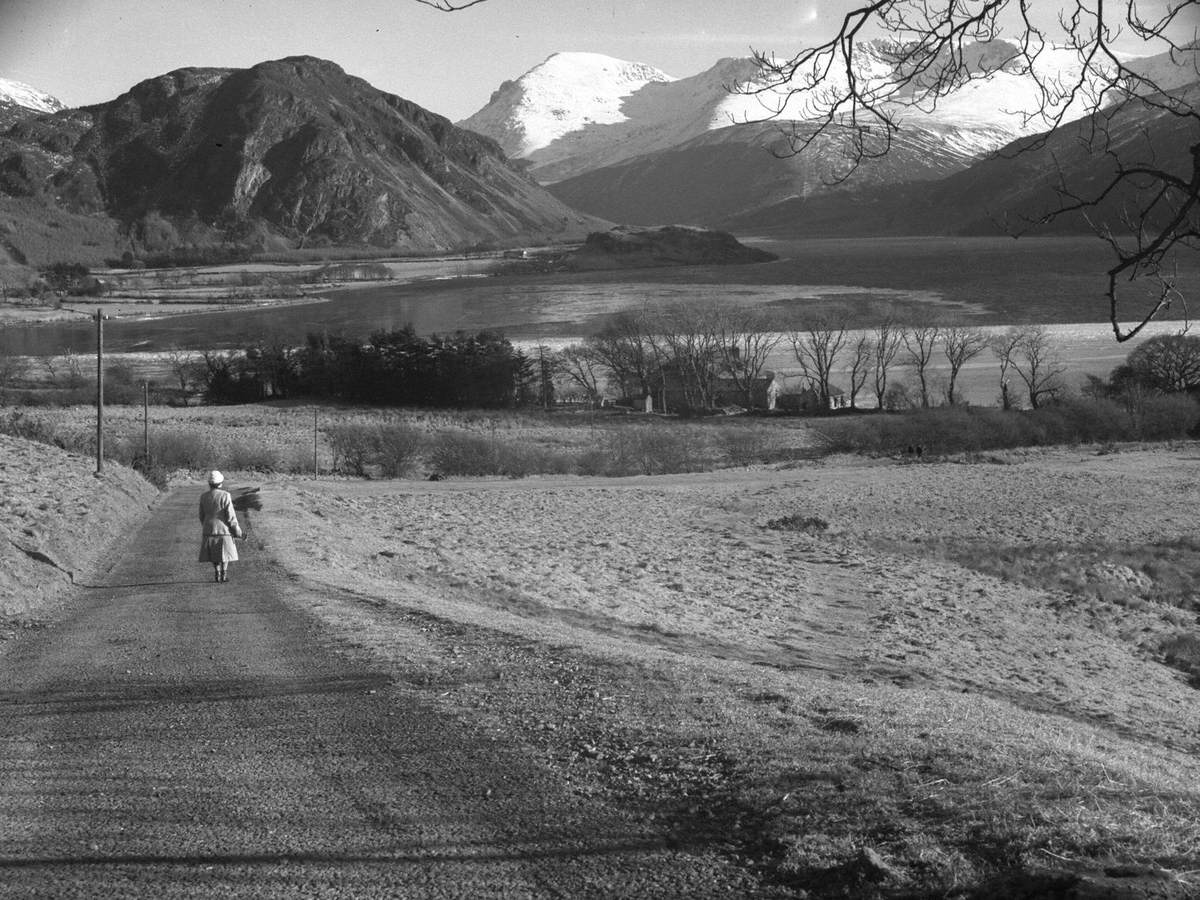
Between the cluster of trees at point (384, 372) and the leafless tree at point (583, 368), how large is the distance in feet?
7.57

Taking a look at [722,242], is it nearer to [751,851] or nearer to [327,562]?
[327,562]

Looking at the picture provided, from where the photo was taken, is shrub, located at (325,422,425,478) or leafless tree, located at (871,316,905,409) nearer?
shrub, located at (325,422,425,478)

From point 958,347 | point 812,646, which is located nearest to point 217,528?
point 812,646

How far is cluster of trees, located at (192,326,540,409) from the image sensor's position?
7419 centimetres

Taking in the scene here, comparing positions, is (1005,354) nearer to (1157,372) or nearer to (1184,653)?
(1157,372)

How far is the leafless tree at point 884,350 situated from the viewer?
235ft

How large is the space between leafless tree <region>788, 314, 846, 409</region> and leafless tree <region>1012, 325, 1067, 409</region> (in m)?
10.7

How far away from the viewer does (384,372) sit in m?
75.7

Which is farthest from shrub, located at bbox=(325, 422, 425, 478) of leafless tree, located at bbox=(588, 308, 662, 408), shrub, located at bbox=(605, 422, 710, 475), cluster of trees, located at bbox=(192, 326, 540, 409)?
leafless tree, located at bbox=(588, 308, 662, 408)

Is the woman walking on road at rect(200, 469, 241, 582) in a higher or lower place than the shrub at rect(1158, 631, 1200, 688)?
higher

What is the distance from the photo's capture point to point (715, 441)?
5978 centimetres

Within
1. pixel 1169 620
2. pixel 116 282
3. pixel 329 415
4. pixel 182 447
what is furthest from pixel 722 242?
pixel 1169 620

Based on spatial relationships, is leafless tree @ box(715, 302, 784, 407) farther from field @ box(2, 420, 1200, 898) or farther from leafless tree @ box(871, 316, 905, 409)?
field @ box(2, 420, 1200, 898)

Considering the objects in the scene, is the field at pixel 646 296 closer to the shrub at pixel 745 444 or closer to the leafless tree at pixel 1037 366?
the leafless tree at pixel 1037 366
